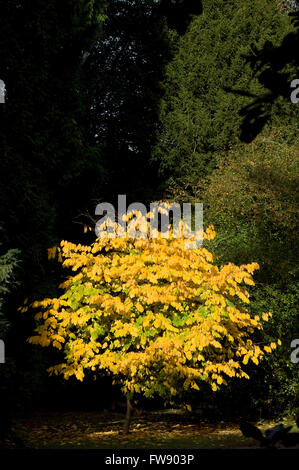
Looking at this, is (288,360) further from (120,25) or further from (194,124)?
(120,25)

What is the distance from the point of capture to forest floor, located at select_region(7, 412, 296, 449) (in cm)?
870

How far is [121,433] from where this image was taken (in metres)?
9.68

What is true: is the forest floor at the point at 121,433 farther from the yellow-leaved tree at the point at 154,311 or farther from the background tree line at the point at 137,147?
the yellow-leaved tree at the point at 154,311

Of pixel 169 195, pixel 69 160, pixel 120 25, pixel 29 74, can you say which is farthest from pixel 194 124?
pixel 29 74

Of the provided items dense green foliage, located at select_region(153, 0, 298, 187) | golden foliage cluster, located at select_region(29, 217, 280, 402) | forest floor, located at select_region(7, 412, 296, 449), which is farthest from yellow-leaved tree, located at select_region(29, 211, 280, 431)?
dense green foliage, located at select_region(153, 0, 298, 187)

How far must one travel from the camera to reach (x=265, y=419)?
11.5 metres

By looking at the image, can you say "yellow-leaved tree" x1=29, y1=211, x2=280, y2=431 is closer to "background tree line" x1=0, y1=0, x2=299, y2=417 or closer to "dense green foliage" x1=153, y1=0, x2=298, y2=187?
"background tree line" x1=0, y1=0, x2=299, y2=417

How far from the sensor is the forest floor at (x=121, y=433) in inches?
342

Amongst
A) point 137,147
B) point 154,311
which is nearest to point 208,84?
point 137,147

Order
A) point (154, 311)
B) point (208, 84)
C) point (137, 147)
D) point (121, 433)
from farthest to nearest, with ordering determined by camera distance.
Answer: point (208, 84) → point (137, 147) → point (121, 433) → point (154, 311)

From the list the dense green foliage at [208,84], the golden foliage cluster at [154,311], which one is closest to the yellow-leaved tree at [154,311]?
the golden foliage cluster at [154,311]

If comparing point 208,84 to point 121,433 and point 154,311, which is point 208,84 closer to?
point 154,311

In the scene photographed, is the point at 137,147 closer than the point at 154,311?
No

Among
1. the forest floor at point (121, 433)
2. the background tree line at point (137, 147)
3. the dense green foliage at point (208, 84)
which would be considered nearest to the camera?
the forest floor at point (121, 433)
